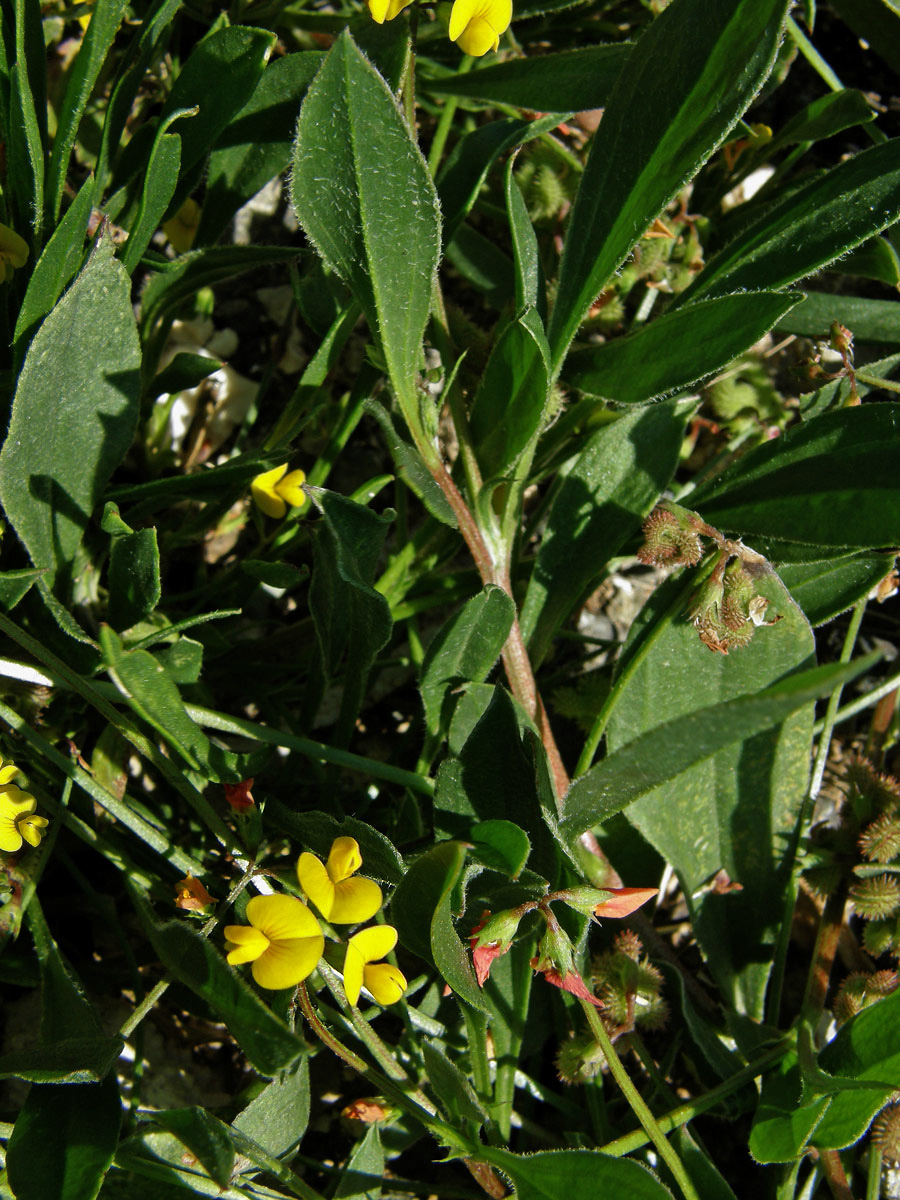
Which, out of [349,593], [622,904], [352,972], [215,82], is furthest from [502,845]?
[215,82]

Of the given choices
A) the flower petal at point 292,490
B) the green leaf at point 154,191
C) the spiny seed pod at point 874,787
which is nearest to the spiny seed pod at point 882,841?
the spiny seed pod at point 874,787

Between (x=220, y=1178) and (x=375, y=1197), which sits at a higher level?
(x=220, y=1178)

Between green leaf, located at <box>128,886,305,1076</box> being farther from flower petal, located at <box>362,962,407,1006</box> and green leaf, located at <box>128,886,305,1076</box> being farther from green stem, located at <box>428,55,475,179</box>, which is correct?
green stem, located at <box>428,55,475,179</box>

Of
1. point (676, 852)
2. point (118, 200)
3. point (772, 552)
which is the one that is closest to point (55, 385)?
point (118, 200)

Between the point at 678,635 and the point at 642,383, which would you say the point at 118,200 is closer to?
the point at 642,383

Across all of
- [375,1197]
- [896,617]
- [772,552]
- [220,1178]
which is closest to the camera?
[220,1178]

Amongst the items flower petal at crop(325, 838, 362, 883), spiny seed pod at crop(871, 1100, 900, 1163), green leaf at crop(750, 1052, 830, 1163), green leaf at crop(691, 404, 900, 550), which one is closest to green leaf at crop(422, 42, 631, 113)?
green leaf at crop(691, 404, 900, 550)

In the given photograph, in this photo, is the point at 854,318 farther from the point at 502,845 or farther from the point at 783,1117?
the point at 783,1117
